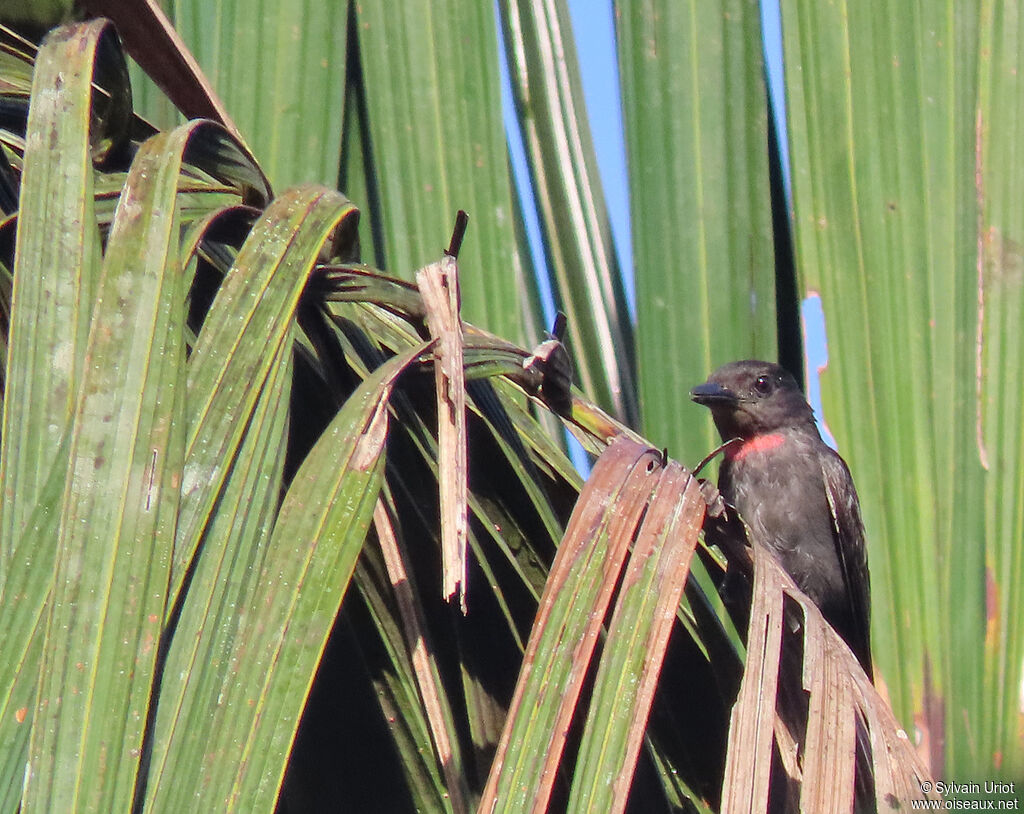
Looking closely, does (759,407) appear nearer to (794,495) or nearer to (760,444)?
(760,444)

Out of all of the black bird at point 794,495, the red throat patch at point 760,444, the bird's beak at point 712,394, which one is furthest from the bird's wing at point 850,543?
the bird's beak at point 712,394

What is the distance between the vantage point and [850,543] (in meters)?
4.89

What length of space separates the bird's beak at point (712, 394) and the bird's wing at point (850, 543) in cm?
85

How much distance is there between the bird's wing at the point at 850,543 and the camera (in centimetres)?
489

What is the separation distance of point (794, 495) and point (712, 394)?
1583mm

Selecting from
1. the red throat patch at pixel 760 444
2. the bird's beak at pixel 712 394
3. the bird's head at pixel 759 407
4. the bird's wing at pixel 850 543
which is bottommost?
the bird's wing at pixel 850 543

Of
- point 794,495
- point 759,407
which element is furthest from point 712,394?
point 794,495

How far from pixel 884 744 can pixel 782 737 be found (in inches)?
13.4

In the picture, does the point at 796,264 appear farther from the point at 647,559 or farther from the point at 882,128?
the point at 647,559

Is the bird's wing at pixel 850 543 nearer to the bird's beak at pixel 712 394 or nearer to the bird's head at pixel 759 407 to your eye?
the bird's head at pixel 759 407

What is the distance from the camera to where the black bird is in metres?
5.07

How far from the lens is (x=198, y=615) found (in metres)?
1.35

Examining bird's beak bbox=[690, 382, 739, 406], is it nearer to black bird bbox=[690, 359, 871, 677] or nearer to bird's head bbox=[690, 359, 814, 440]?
bird's head bbox=[690, 359, 814, 440]

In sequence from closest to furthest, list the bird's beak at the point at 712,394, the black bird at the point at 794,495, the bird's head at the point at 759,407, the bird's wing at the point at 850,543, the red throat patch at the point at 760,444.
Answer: the bird's beak at the point at 712,394 < the bird's head at the point at 759,407 < the bird's wing at the point at 850,543 < the black bird at the point at 794,495 < the red throat patch at the point at 760,444
